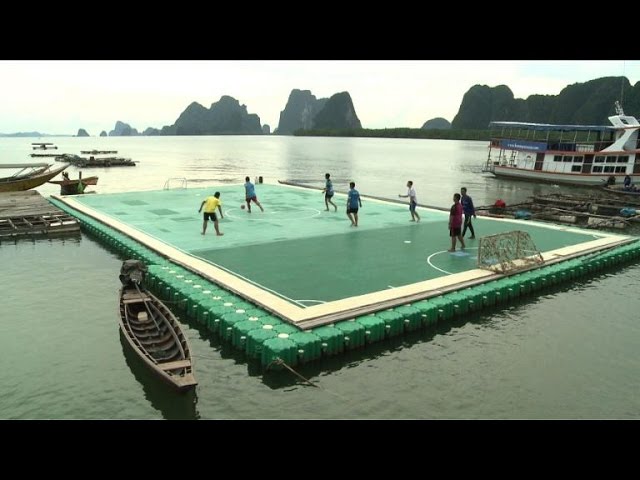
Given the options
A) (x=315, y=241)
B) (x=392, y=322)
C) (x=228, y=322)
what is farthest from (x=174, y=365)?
(x=315, y=241)

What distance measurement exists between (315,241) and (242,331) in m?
9.18

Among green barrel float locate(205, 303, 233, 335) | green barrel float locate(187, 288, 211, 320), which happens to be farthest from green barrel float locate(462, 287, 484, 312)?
green barrel float locate(187, 288, 211, 320)

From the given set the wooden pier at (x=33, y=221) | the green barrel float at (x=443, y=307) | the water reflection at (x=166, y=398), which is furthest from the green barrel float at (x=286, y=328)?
the wooden pier at (x=33, y=221)

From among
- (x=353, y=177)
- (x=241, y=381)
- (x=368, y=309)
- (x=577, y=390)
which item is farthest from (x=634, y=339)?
(x=353, y=177)

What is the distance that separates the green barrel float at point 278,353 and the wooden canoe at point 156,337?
168 cm

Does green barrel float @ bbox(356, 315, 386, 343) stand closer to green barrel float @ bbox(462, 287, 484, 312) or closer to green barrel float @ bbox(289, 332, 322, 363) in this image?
green barrel float @ bbox(289, 332, 322, 363)

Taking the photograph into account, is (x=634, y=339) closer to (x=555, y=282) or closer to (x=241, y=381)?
(x=555, y=282)

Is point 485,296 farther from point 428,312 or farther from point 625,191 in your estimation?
point 625,191

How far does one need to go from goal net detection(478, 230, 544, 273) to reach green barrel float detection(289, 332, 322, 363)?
25.2 feet

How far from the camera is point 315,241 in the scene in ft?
69.6

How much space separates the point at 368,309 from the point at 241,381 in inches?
157

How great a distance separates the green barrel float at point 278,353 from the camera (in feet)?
37.7

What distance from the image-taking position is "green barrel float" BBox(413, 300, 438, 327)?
14.0 meters

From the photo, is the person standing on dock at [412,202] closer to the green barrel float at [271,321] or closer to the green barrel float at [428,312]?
the green barrel float at [428,312]
